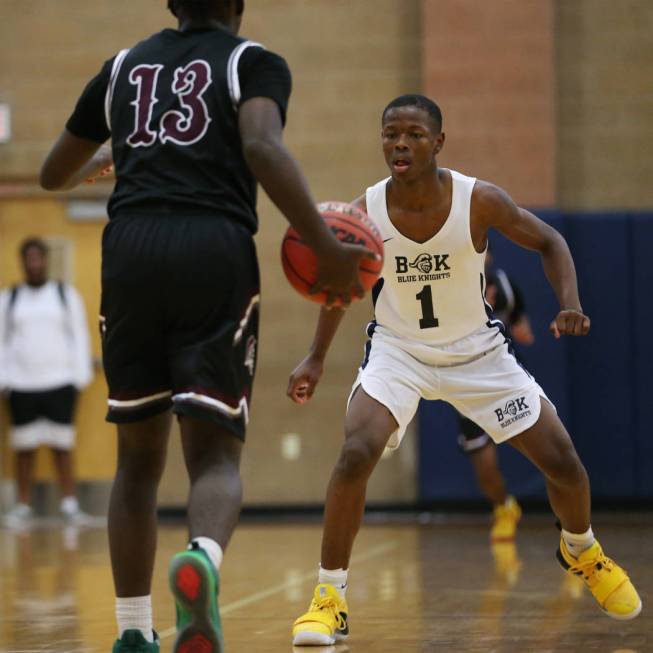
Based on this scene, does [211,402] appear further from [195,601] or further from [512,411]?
[512,411]

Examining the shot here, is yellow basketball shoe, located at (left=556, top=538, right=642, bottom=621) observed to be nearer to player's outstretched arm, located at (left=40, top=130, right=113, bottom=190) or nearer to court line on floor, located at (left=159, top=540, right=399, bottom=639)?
court line on floor, located at (left=159, top=540, right=399, bottom=639)

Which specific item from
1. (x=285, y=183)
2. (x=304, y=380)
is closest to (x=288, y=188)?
(x=285, y=183)

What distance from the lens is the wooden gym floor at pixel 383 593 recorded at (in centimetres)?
443

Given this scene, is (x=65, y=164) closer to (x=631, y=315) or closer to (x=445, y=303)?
(x=445, y=303)

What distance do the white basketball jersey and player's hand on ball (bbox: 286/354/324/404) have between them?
42cm

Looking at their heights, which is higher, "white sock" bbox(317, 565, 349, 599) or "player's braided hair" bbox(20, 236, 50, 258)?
"player's braided hair" bbox(20, 236, 50, 258)

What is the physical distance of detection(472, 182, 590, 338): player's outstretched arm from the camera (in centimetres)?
459

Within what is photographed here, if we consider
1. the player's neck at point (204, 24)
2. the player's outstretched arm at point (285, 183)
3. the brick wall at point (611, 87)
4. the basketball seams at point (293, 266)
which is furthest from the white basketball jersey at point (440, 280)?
the brick wall at point (611, 87)

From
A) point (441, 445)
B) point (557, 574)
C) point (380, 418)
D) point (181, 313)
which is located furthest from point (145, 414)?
point (441, 445)

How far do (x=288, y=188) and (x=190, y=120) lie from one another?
352mm

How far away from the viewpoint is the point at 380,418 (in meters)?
4.54

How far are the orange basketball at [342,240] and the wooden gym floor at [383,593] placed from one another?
1.38 meters

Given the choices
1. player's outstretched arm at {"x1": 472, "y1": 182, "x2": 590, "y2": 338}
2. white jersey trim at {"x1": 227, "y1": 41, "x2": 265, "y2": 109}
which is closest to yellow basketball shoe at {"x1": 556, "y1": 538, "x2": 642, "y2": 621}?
player's outstretched arm at {"x1": 472, "y1": 182, "x2": 590, "y2": 338}

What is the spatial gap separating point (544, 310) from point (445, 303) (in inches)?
207
